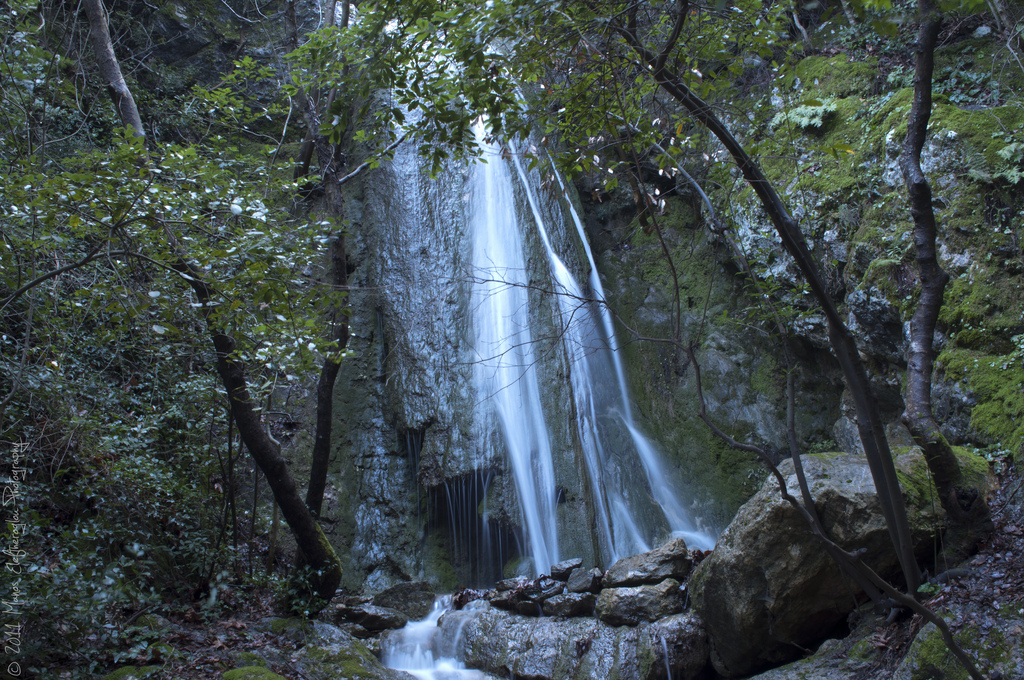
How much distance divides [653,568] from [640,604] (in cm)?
53

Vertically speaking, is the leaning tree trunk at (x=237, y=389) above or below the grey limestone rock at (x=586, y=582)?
above

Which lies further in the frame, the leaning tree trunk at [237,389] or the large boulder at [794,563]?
the leaning tree trunk at [237,389]

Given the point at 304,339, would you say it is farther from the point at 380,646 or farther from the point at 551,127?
the point at 380,646

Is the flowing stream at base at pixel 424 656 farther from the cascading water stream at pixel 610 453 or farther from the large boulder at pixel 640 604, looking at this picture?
the cascading water stream at pixel 610 453

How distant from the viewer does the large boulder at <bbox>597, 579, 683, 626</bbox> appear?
5.59 m

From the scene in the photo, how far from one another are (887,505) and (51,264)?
700 cm

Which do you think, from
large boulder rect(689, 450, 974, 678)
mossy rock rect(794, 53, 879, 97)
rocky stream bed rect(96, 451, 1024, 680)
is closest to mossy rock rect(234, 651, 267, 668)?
rocky stream bed rect(96, 451, 1024, 680)

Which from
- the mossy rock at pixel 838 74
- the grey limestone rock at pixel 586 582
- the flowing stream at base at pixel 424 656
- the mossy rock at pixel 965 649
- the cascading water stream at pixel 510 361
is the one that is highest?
the mossy rock at pixel 838 74

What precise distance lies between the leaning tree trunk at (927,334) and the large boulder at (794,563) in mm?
154

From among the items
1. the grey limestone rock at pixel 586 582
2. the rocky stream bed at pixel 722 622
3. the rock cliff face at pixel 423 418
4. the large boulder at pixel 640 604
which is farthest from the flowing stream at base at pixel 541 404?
the large boulder at pixel 640 604

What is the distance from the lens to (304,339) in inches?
199

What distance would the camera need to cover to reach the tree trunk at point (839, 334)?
3.34 metres

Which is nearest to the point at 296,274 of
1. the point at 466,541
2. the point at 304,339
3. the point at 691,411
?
the point at 304,339

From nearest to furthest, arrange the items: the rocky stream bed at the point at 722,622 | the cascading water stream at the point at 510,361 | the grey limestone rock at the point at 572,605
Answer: the rocky stream bed at the point at 722,622
the grey limestone rock at the point at 572,605
the cascading water stream at the point at 510,361
